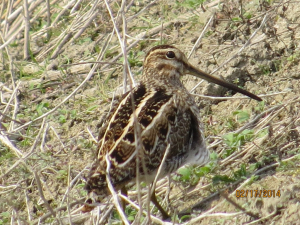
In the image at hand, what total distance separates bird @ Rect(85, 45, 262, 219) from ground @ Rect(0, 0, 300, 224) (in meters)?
0.23

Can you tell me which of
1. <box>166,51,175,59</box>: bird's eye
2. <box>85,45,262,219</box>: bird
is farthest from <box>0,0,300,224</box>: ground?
<box>166,51,175,59</box>: bird's eye

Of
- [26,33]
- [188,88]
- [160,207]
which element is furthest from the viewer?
[26,33]

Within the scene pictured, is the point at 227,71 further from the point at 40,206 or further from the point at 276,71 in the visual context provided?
the point at 40,206

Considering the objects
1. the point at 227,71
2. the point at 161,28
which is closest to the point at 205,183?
the point at 227,71

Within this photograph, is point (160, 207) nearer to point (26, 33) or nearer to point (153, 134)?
point (153, 134)

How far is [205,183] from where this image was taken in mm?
4602

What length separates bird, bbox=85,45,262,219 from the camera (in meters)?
4.02

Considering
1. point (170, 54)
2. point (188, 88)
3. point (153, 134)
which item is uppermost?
point (170, 54)

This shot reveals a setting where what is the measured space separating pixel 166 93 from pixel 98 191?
947mm
